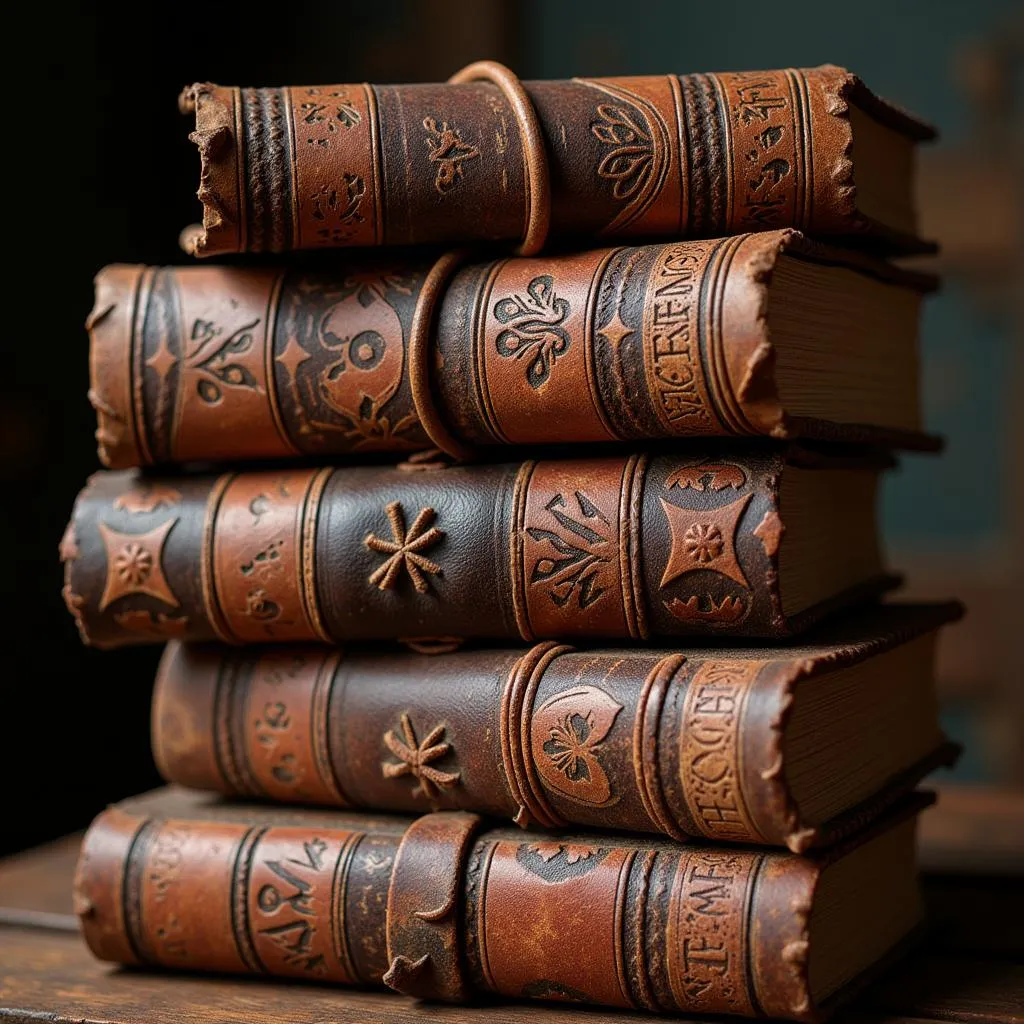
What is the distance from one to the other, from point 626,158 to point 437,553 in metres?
0.29

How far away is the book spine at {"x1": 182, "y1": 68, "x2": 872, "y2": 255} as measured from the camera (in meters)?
0.98

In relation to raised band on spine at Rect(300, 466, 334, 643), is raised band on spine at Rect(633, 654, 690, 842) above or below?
below

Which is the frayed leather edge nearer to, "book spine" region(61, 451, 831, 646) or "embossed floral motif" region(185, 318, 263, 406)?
"embossed floral motif" region(185, 318, 263, 406)

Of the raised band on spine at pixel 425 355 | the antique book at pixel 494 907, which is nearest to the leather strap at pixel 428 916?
the antique book at pixel 494 907

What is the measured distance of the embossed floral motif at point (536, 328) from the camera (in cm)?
96

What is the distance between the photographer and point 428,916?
98cm

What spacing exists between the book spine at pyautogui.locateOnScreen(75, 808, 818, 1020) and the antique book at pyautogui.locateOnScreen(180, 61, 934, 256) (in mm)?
399

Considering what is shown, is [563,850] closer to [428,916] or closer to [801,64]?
[428,916]

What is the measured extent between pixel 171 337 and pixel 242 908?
1.31 ft

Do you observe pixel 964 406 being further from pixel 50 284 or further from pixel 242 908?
pixel 242 908

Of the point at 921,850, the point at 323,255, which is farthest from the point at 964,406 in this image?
the point at 323,255

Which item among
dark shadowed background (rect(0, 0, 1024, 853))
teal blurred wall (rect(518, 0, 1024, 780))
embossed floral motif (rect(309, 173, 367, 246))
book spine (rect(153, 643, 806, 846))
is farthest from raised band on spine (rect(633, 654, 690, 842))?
teal blurred wall (rect(518, 0, 1024, 780))

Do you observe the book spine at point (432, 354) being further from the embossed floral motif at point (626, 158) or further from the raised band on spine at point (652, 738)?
the raised band on spine at point (652, 738)

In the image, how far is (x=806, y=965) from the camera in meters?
0.88
